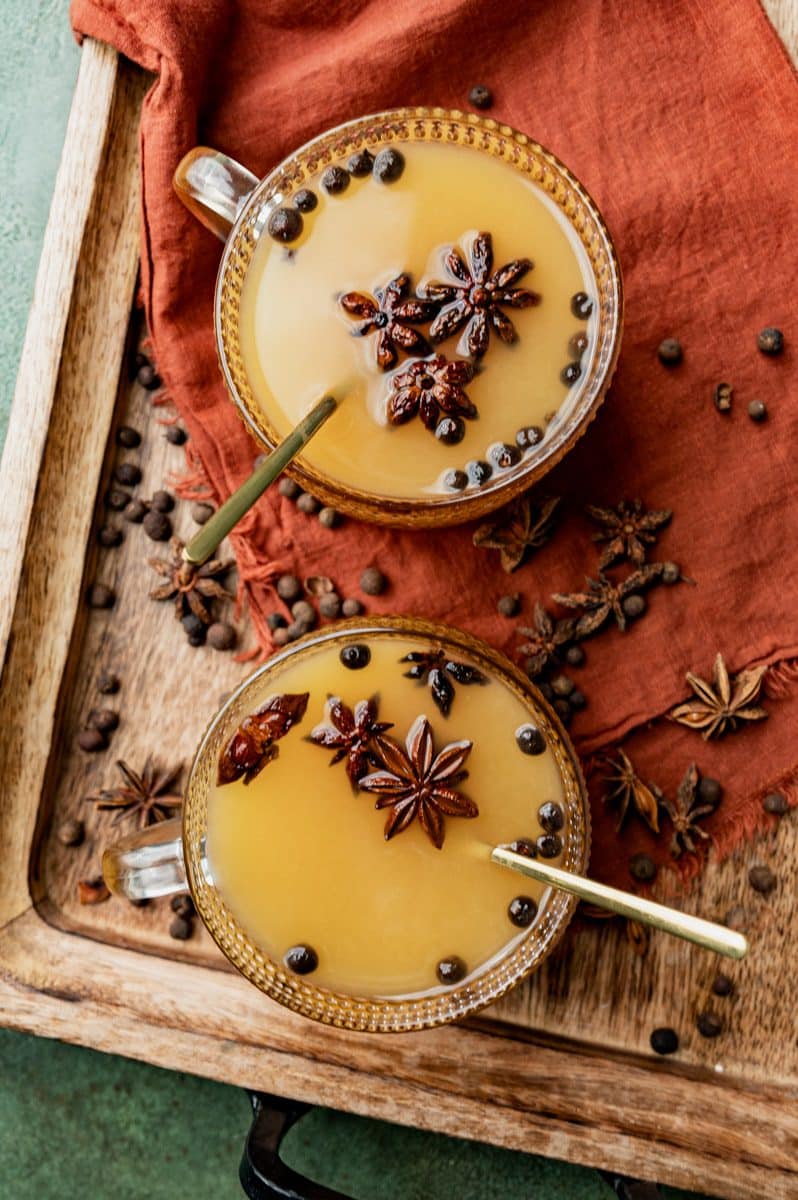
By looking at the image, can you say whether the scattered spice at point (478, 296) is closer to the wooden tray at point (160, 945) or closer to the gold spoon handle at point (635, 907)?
the wooden tray at point (160, 945)

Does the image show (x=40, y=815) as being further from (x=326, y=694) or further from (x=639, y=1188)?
(x=639, y=1188)

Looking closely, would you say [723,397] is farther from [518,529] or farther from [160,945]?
[160,945]

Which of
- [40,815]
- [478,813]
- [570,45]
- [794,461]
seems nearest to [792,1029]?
[478,813]

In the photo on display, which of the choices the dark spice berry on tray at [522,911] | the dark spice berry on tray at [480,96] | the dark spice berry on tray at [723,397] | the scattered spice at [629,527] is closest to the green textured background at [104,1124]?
the dark spice berry on tray at [522,911]

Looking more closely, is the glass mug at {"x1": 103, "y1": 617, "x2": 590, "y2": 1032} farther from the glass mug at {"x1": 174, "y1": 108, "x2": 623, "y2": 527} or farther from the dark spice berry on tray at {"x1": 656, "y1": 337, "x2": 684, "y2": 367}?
the dark spice berry on tray at {"x1": 656, "y1": 337, "x2": 684, "y2": 367}

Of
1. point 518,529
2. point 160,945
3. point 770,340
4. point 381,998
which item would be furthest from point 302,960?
point 770,340

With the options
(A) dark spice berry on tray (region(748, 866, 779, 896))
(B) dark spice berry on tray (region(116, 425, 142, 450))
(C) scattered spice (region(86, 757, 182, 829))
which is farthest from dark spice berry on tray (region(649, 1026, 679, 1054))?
(B) dark spice berry on tray (region(116, 425, 142, 450))
